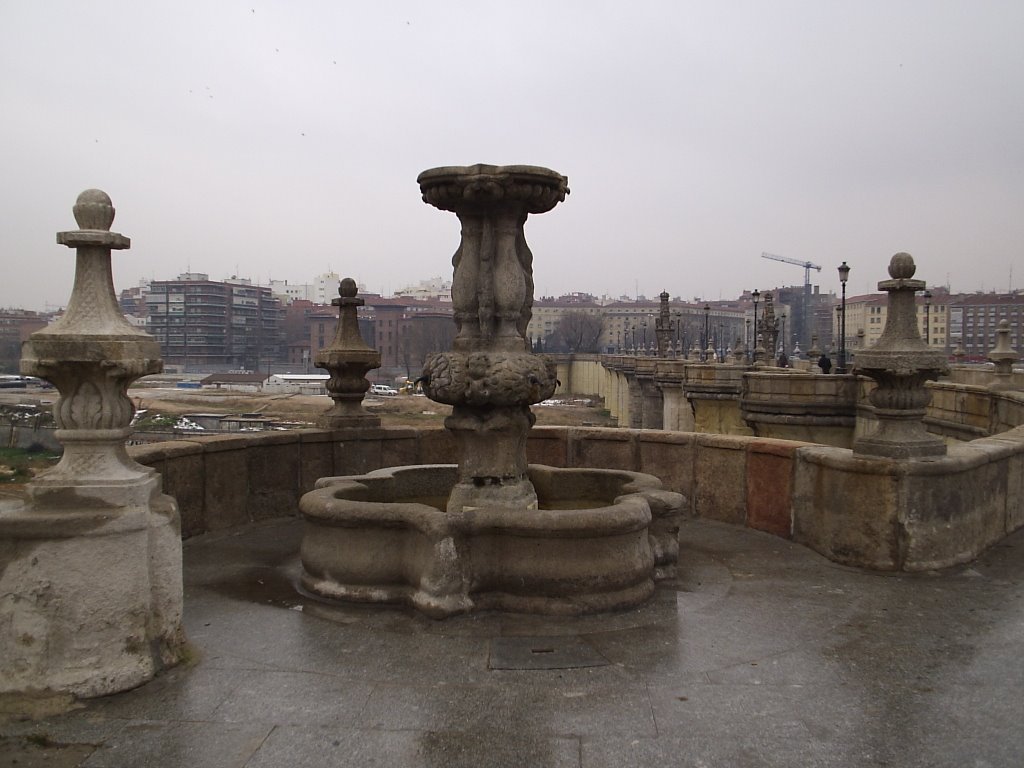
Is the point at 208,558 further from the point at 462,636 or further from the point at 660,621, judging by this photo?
the point at 660,621

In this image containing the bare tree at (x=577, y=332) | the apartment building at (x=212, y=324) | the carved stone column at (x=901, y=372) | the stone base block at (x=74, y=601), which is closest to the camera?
the stone base block at (x=74, y=601)

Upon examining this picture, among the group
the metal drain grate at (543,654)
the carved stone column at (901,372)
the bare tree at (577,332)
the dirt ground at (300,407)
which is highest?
the bare tree at (577,332)

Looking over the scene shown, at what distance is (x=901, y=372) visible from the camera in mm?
6062

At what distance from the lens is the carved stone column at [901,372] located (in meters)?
6.05

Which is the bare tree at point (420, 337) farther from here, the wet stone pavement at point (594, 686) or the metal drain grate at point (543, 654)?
the metal drain grate at point (543, 654)

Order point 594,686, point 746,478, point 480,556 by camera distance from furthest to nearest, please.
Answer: point 746,478
point 480,556
point 594,686

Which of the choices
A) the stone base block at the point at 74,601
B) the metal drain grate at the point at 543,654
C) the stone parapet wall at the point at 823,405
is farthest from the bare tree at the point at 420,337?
the stone base block at the point at 74,601

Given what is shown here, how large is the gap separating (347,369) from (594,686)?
227 inches

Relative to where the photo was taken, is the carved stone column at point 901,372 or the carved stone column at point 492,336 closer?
the carved stone column at point 492,336

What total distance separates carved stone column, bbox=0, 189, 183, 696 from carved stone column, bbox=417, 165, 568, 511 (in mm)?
2155

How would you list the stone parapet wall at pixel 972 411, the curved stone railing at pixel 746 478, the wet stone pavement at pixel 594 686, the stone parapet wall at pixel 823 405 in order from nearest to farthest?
the wet stone pavement at pixel 594 686
the curved stone railing at pixel 746 478
the stone parapet wall at pixel 972 411
the stone parapet wall at pixel 823 405

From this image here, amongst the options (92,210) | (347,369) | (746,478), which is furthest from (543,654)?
(347,369)

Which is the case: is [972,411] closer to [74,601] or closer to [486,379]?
[486,379]

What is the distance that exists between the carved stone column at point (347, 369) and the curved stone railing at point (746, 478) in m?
0.27
